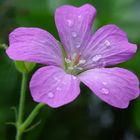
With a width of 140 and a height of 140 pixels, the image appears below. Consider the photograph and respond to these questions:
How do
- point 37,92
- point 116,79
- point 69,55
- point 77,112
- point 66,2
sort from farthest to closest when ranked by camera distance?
point 66,2 < point 77,112 < point 69,55 < point 116,79 < point 37,92

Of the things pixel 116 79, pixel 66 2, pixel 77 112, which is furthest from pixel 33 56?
pixel 66 2

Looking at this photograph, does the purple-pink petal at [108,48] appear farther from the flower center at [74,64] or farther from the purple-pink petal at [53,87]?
the purple-pink petal at [53,87]

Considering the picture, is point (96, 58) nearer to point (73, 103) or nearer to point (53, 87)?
point (53, 87)

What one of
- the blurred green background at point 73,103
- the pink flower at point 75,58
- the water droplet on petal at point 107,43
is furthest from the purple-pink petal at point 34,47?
the blurred green background at point 73,103

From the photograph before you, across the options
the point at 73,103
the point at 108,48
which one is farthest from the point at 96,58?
the point at 73,103

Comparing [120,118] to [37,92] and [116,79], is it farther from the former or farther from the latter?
[37,92]

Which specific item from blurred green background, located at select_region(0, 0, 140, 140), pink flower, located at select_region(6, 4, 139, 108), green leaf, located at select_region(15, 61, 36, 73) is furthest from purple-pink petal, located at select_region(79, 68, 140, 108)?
blurred green background, located at select_region(0, 0, 140, 140)
